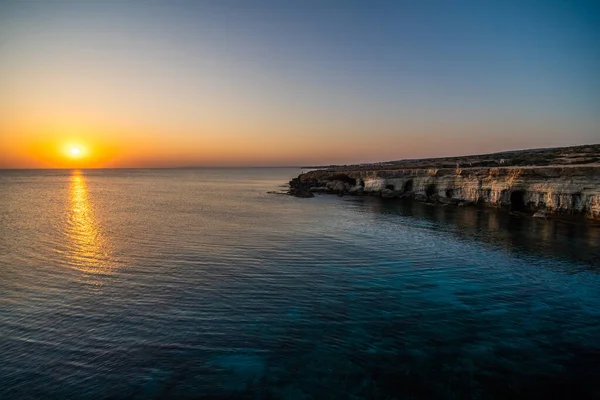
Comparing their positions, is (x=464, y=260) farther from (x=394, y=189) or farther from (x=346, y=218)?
(x=394, y=189)

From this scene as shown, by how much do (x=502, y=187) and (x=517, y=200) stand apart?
87.5 inches

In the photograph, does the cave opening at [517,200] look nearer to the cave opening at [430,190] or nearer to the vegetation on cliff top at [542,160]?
the vegetation on cliff top at [542,160]

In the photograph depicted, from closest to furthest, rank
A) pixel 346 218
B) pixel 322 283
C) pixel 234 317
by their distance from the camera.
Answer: pixel 234 317 → pixel 322 283 → pixel 346 218

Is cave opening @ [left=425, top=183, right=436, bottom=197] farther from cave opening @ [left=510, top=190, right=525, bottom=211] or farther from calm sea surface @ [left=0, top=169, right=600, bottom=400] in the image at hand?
calm sea surface @ [left=0, top=169, right=600, bottom=400]

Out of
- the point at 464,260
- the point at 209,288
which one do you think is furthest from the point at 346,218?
the point at 209,288

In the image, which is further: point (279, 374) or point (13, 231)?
point (13, 231)

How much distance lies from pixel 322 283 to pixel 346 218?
20486 millimetres

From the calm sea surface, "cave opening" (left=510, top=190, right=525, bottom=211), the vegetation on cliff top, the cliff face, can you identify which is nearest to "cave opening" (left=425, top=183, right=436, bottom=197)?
the cliff face

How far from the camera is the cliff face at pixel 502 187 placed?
3303 centimetres

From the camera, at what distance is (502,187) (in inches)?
1634

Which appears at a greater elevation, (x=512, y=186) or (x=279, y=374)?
(x=512, y=186)

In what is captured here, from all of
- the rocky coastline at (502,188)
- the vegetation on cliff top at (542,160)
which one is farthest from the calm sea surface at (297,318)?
the vegetation on cliff top at (542,160)

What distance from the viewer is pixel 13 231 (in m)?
27.2

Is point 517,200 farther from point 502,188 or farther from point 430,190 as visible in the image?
point 430,190
